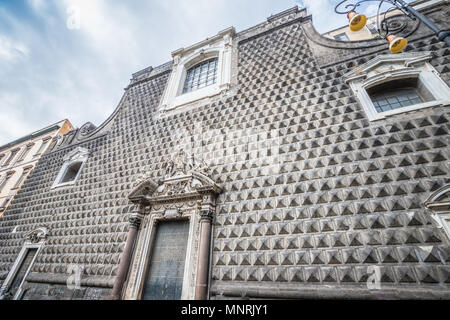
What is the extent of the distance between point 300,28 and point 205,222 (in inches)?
298

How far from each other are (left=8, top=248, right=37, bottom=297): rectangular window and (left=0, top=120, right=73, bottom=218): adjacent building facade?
7.19 m

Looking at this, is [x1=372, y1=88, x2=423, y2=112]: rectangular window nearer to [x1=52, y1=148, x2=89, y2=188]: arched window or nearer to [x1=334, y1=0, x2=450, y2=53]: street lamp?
[x1=334, y1=0, x2=450, y2=53]: street lamp

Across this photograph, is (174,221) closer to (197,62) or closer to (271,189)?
(271,189)

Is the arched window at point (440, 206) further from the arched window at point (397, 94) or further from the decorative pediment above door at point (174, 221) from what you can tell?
the decorative pediment above door at point (174, 221)

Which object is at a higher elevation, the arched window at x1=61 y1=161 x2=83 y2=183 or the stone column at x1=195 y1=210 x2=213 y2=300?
the arched window at x1=61 y1=161 x2=83 y2=183

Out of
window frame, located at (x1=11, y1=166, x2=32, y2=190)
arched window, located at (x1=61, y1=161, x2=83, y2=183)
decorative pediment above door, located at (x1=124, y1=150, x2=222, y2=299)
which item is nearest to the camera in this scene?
decorative pediment above door, located at (x1=124, y1=150, x2=222, y2=299)

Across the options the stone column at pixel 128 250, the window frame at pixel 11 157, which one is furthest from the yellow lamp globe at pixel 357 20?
the window frame at pixel 11 157

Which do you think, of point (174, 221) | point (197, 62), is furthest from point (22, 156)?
point (174, 221)

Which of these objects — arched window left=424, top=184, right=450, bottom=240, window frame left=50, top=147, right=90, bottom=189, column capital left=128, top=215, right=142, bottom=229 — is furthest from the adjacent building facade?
arched window left=424, top=184, right=450, bottom=240

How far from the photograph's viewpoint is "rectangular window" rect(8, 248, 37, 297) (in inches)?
272

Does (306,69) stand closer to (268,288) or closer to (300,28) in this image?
(300,28)

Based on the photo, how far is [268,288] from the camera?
373 centimetres

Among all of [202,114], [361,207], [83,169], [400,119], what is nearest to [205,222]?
[361,207]

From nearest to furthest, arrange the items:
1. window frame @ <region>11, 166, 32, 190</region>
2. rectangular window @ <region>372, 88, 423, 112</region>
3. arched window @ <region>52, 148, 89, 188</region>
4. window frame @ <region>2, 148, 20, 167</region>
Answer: rectangular window @ <region>372, 88, 423, 112</region>
arched window @ <region>52, 148, 89, 188</region>
window frame @ <region>11, 166, 32, 190</region>
window frame @ <region>2, 148, 20, 167</region>
